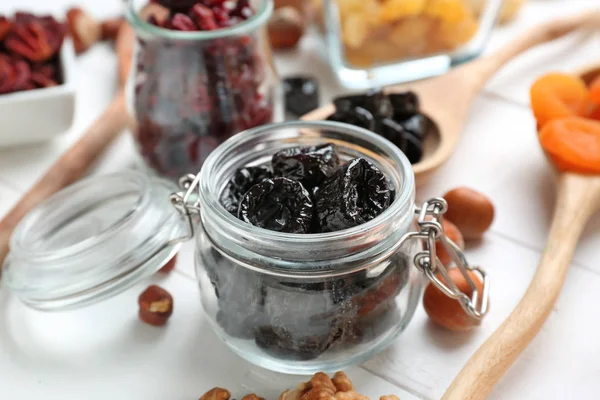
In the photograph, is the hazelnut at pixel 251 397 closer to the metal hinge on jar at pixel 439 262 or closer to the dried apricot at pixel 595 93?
the metal hinge on jar at pixel 439 262

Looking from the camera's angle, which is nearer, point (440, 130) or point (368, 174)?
point (368, 174)

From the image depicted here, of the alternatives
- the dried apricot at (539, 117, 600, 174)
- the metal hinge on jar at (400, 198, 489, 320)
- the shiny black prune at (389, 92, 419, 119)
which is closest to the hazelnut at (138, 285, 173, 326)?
the metal hinge on jar at (400, 198, 489, 320)

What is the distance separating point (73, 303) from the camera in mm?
641

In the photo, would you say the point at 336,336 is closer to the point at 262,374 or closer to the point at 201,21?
the point at 262,374

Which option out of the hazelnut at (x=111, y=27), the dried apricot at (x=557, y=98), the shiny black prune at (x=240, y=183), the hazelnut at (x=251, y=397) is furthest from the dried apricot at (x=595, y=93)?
the hazelnut at (x=111, y=27)


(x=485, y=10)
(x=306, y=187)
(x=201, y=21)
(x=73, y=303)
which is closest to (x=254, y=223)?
(x=306, y=187)

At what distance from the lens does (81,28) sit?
108 centimetres

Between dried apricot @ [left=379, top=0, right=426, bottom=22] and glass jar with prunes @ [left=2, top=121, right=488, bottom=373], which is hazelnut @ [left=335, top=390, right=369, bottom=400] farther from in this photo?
dried apricot @ [left=379, top=0, right=426, bottom=22]

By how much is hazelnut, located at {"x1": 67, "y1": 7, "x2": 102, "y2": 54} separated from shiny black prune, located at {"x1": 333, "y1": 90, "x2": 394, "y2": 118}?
48 cm

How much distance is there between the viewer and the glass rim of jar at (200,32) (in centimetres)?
74

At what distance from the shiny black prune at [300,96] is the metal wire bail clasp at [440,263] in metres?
0.37

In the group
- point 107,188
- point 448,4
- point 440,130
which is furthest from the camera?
point 448,4

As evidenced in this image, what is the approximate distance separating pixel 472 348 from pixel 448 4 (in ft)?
1.67

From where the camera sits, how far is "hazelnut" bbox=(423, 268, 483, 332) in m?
0.64
